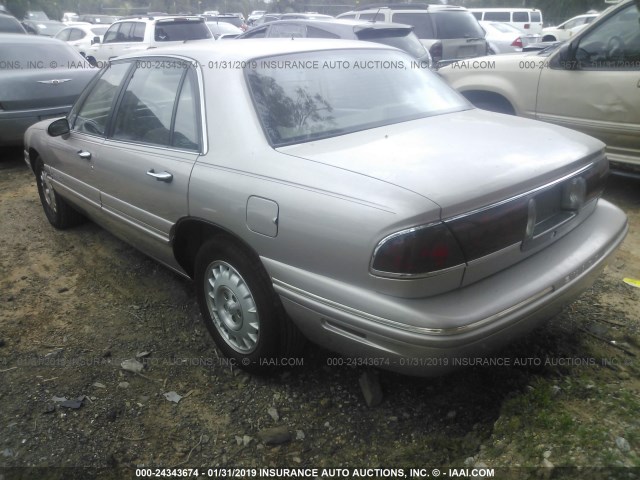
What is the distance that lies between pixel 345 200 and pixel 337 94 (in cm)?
103

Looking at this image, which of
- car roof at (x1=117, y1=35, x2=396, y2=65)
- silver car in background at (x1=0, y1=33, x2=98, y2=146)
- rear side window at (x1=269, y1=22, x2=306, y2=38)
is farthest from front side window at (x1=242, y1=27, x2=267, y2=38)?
A: car roof at (x1=117, y1=35, x2=396, y2=65)

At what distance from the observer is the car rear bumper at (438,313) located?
2076 mm

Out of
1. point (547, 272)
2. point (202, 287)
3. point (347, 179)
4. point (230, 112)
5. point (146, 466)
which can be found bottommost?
point (146, 466)

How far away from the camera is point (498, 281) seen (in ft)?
7.45

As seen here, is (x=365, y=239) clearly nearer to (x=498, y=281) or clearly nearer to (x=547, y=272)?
(x=498, y=281)

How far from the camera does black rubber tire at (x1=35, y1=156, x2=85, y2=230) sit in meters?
4.84

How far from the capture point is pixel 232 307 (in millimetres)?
2865

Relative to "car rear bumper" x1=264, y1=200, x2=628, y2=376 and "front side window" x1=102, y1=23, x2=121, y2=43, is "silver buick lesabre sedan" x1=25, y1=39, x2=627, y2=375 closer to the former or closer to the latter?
"car rear bumper" x1=264, y1=200, x2=628, y2=376

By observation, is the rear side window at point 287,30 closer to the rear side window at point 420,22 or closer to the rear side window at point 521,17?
the rear side window at point 420,22

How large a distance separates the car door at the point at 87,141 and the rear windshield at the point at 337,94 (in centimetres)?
136

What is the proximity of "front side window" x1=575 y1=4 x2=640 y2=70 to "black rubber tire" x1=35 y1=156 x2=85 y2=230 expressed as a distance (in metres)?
4.83

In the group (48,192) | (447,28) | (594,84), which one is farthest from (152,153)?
(447,28)

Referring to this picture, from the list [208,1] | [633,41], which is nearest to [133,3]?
[208,1]

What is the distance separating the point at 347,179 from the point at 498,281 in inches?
29.1
